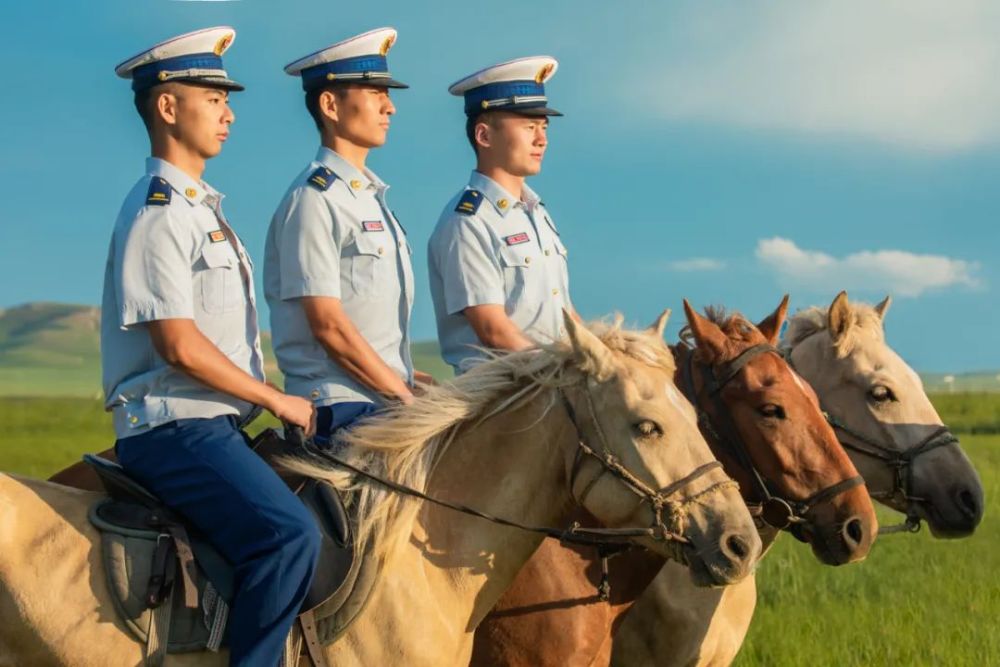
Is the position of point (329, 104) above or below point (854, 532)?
above

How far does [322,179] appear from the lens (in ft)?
20.6

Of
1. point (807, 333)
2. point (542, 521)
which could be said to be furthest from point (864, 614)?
point (542, 521)

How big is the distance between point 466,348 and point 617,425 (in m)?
2.11

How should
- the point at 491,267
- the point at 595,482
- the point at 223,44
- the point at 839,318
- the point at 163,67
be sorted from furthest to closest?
the point at 839,318 < the point at 491,267 < the point at 223,44 < the point at 163,67 < the point at 595,482

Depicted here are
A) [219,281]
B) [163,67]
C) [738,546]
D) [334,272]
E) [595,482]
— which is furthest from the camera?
[334,272]

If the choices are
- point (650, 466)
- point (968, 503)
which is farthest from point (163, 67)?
point (968, 503)

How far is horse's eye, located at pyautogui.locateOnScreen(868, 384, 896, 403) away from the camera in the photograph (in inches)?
290

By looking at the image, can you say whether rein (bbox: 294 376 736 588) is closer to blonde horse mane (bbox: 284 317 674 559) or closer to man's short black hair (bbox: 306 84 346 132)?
blonde horse mane (bbox: 284 317 674 559)

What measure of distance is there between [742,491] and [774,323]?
940 millimetres

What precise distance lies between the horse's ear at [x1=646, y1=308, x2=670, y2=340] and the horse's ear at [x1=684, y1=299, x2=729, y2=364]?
78 centimetres

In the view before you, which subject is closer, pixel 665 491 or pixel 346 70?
pixel 665 491

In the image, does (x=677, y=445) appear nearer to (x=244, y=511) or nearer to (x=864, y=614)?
(x=244, y=511)

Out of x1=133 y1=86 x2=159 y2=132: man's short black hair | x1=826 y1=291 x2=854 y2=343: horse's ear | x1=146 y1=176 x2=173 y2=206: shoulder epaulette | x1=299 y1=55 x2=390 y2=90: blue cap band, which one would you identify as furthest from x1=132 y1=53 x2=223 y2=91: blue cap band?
x1=826 y1=291 x2=854 y2=343: horse's ear

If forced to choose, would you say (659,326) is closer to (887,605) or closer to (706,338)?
(706,338)
